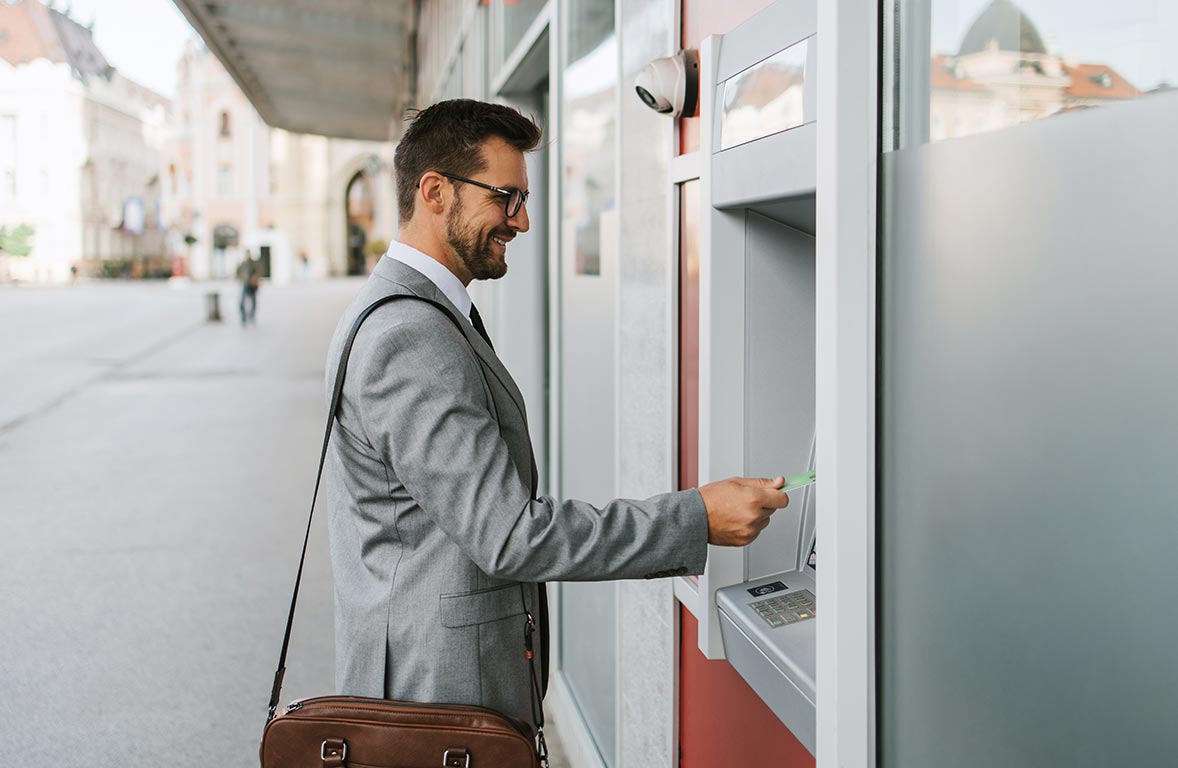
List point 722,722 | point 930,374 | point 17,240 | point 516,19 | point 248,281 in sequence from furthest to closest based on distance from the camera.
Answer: point 17,240
point 248,281
point 516,19
point 722,722
point 930,374

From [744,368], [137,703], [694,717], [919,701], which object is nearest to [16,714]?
[137,703]

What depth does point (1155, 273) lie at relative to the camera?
87 cm

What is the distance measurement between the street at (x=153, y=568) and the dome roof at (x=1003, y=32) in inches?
125

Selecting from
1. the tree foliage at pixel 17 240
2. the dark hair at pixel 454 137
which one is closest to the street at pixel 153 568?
the dark hair at pixel 454 137

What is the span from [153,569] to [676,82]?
4.44 meters

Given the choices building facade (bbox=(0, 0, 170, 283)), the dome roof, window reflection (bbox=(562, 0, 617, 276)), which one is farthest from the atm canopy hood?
building facade (bbox=(0, 0, 170, 283))

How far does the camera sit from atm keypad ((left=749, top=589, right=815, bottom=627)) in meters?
1.64

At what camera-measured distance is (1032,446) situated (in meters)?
1.04

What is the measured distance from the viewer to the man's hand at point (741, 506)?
147cm

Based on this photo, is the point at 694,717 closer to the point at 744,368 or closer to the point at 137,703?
the point at 744,368

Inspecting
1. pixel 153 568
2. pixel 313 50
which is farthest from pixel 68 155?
pixel 153 568

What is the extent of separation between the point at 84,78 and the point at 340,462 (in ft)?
267

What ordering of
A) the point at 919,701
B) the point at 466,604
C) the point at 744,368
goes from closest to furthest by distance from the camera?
the point at 919,701 → the point at 466,604 → the point at 744,368

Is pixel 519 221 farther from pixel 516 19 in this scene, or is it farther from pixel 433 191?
pixel 516 19
